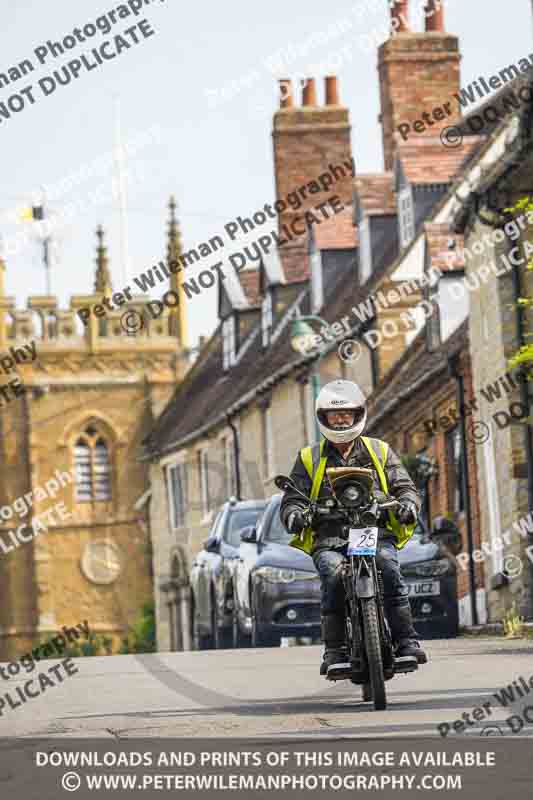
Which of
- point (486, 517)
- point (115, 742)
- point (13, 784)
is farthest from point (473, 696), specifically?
point (486, 517)

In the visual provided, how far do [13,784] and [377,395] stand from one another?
30.9 meters

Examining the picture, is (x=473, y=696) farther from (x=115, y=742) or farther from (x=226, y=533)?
(x=226, y=533)

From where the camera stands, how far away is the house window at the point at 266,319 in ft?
171

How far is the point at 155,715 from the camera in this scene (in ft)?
39.5

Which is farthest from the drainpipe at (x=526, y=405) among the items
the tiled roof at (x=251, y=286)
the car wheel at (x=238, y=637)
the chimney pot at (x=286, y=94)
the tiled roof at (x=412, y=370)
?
the tiled roof at (x=251, y=286)

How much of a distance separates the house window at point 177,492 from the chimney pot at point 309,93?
44.8 ft

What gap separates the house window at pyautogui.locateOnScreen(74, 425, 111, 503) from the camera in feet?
275

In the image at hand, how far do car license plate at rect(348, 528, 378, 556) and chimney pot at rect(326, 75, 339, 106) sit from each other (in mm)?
38949

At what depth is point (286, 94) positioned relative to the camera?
5019cm

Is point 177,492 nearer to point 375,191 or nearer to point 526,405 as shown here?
point 375,191

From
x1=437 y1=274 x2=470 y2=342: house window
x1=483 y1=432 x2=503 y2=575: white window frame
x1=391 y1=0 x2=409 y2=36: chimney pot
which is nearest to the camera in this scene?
x1=483 y1=432 x2=503 y2=575: white window frame

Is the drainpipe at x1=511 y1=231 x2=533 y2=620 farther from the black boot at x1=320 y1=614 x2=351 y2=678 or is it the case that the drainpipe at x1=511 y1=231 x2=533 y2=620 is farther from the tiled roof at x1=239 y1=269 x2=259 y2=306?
the tiled roof at x1=239 y1=269 x2=259 y2=306

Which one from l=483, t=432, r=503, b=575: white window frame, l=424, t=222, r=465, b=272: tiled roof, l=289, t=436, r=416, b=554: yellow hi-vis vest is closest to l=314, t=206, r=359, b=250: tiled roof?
l=424, t=222, r=465, b=272: tiled roof

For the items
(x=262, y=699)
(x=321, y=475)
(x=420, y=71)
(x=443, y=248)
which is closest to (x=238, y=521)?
(x=443, y=248)
